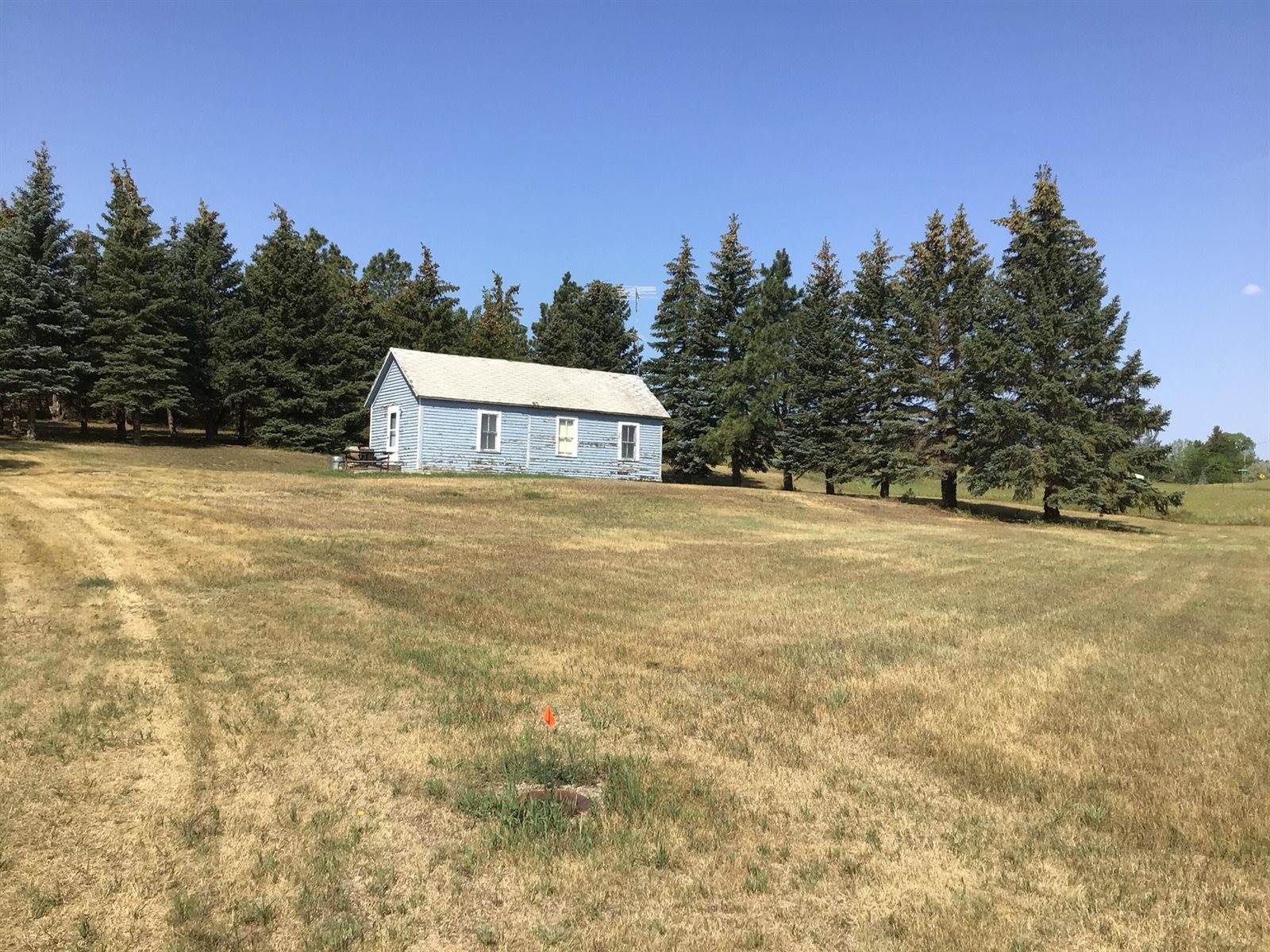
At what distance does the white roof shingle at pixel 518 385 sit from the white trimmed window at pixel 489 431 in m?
0.61

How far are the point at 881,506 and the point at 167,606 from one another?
1182 inches

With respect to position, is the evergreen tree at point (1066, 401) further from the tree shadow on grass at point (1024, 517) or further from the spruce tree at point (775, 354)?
the spruce tree at point (775, 354)

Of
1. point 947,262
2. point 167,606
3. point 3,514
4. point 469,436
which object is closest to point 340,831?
point 167,606

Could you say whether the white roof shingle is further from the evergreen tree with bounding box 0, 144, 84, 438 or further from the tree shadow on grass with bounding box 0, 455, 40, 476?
the evergreen tree with bounding box 0, 144, 84, 438

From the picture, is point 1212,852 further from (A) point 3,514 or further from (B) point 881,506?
(B) point 881,506

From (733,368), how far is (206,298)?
3499 cm

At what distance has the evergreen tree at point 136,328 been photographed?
3859 centimetres

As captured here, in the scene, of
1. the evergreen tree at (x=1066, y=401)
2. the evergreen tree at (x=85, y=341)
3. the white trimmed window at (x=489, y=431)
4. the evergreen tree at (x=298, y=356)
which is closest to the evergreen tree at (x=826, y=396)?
the evergreen tree at (x=1066, y=401)

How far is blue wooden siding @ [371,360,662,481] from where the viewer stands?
30.5 metres

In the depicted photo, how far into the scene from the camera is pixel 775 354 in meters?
41.1

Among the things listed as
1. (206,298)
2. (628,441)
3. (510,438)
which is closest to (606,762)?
(510,438)

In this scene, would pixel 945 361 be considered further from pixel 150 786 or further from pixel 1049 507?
pixel 150 786

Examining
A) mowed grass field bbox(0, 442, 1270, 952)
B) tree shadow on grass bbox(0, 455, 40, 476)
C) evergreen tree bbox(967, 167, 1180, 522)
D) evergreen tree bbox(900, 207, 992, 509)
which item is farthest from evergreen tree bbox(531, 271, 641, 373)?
mowed grass field bbox(0, 442, 1270, 952)

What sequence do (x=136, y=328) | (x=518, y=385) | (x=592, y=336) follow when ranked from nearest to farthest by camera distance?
(x=518, y=385)
(x=136, y=328)
(x=592, y=336)
